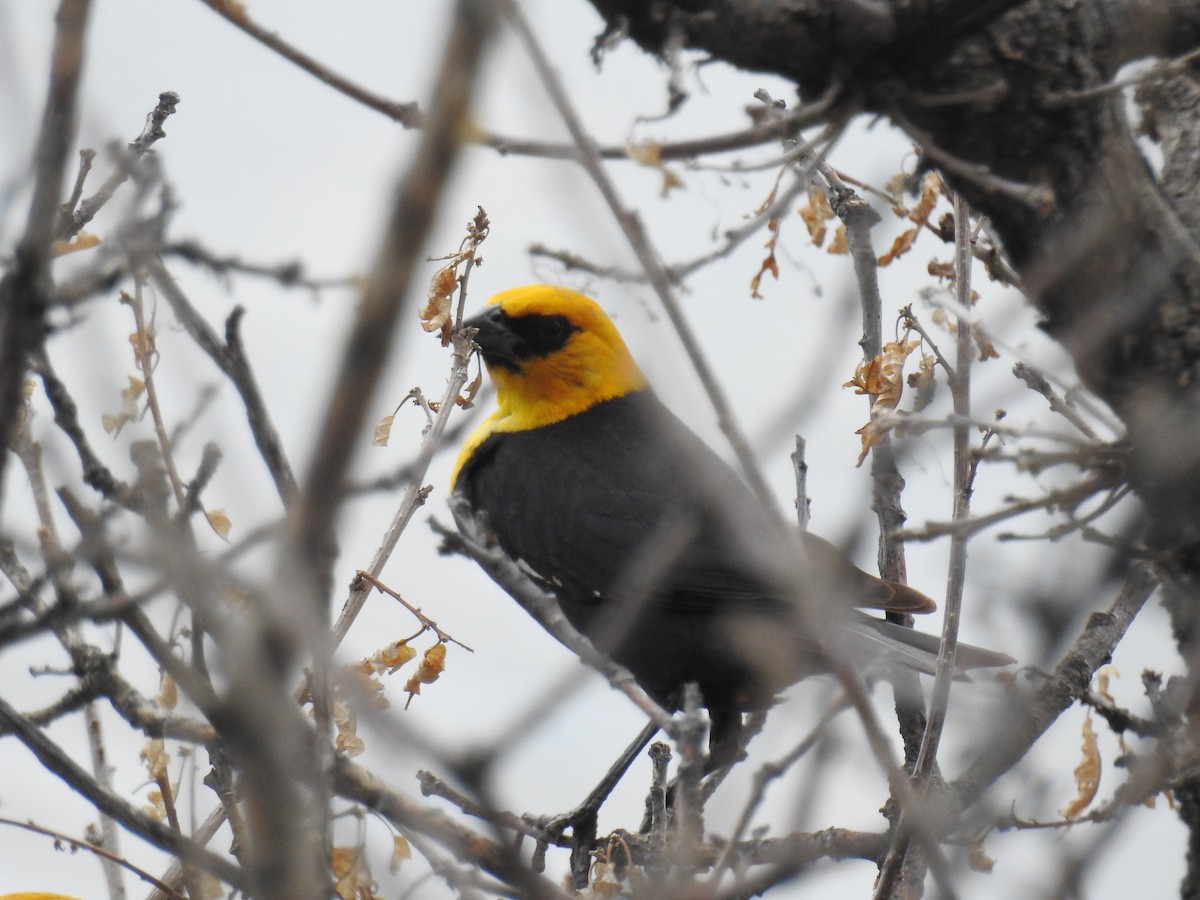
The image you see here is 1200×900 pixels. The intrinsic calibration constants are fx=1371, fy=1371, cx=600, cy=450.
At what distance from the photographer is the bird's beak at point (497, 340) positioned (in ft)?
16.9

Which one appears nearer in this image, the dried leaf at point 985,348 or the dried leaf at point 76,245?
the dried leaf at point 76,245

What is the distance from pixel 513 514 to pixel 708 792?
2.18m

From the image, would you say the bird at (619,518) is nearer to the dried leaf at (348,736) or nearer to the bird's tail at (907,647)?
the bird's tail at (907,647)

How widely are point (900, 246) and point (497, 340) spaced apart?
2.01 m

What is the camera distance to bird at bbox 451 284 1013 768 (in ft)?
13.4

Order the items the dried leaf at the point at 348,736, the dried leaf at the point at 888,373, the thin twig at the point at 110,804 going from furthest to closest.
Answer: the dried leaf at the point at 888,373
the dried leaf at the point at 348,736
the thin twig at the point at 110,804

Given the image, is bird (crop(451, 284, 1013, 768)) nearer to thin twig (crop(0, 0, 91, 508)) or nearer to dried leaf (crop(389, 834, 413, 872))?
dried leaf (crop(389, 834, 413, 872))

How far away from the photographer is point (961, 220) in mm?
2893

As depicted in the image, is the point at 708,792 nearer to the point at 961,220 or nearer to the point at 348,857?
the point at 348,857

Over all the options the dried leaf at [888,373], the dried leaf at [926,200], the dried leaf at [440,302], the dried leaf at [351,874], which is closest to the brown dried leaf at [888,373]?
the dried leaf at [888,373]

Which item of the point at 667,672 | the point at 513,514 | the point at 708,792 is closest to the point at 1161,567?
the point at 708,792

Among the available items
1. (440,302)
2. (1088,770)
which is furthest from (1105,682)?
(440,302)

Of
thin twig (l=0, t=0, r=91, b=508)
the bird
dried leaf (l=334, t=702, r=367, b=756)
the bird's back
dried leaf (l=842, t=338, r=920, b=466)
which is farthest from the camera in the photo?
the bird's back

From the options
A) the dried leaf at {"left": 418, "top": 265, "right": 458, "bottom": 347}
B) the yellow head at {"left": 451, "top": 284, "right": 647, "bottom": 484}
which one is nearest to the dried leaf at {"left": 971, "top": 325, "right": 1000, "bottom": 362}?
the dried leaf at {"left": 418, "top": 265, "right": 458, "bottom": 347}
